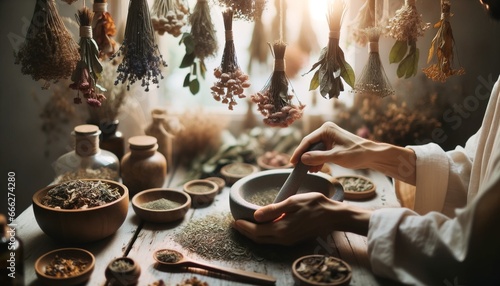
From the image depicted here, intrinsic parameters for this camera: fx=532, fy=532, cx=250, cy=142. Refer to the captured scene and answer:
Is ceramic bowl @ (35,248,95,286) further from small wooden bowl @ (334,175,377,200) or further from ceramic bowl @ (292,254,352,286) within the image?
small wooden bowl @ (334,175,377,200)

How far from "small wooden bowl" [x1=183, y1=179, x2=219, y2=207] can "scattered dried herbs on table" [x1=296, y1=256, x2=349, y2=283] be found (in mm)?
764

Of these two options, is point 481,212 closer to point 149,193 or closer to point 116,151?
point 149,193

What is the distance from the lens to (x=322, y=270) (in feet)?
5.25

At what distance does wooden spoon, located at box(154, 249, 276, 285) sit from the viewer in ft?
5.45

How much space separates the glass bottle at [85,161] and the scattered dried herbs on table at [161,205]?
0.31 meters

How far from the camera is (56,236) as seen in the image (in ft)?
6.03

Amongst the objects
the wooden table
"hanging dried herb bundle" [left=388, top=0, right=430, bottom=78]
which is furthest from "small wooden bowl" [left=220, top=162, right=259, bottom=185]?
"hanging dried herb bundle" [left=388, top=0, right=430, bottom=78]

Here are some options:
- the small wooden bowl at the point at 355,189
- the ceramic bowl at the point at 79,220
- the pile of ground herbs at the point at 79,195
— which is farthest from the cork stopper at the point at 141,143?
the small wooden bowl at the point at 355,189

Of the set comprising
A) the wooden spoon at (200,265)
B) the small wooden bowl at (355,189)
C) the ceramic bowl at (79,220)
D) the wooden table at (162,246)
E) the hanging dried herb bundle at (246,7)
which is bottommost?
the wooden table at (162,246)

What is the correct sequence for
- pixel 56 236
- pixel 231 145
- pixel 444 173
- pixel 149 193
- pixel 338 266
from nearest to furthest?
pixel 338 266, pixel 56 236, pixel 444 173, pixel 149 193, pixel 231 145

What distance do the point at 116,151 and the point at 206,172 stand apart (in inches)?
17.9

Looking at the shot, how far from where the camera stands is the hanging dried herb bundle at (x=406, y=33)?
200 cm

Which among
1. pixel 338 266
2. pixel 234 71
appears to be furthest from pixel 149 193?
pixel 338 266

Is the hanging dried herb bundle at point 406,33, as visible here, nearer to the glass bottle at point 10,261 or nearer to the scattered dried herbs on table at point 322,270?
the scattered dried herbs on table at point 322,270
